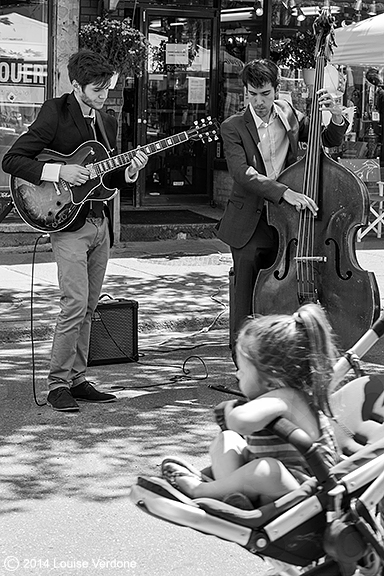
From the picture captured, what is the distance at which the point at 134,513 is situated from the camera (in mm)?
4871

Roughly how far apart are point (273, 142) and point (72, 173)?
1378 millimetres

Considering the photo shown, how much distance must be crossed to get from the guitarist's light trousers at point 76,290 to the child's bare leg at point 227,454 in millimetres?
2772

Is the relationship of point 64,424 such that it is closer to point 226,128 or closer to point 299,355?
point 226,128

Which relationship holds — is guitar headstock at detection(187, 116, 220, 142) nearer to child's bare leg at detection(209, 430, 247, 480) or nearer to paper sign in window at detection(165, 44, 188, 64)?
child's bare leg at detection(209, 430, 247, 480)

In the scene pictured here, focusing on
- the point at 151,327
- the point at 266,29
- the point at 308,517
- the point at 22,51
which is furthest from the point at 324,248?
the point at 266,29

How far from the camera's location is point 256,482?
3.40 meters

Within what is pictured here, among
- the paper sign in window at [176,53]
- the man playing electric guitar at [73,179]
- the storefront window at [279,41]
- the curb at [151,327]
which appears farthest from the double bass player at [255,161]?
the paper sign in window at [176,53]

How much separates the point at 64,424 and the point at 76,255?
0.96m

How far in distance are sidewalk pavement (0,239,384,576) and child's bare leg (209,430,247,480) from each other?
0.80 m

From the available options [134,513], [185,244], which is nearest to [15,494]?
[134,513]

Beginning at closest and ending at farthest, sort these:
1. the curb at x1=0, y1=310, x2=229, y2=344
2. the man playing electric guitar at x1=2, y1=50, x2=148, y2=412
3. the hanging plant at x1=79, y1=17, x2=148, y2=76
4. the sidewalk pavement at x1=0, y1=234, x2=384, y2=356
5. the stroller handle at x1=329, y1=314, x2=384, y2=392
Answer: the stroller handle at x1=329, y1=314, x2=384, y2=392 < the man playing electric guitar at x1=2, y1=50, x2=148, y2=412 < the curb at x1=0, y1=310, x2=229, y2=344 < the sidewalk pavement at x1=0, y1=234, x2=384, y2=356 < the hanging plant at x1=79, y1=17, x2=148, y2=76

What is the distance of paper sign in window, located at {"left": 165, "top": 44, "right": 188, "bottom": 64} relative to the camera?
14.3m

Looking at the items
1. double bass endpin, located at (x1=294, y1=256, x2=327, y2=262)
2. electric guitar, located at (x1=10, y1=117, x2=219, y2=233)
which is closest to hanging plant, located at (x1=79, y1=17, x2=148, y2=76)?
electric guitar, located at (x1=10, y1=117, x2=219, y2=233)

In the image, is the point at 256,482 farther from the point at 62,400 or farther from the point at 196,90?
the point at 196,90
